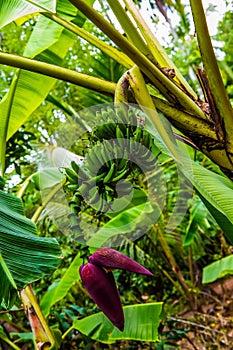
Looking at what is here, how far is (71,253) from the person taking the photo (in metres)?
2.67

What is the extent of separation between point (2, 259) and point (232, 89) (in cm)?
231

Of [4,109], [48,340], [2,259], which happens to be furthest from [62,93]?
[2,259]

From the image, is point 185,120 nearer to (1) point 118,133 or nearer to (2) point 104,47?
(1) point 118,133

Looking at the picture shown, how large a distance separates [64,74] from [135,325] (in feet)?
2.47

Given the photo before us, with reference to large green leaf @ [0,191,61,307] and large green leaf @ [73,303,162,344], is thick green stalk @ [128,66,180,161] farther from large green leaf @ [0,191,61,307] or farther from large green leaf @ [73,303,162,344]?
large green leaf @ [73,303,162,344]

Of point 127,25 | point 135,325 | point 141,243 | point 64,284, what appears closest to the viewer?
point 127,25

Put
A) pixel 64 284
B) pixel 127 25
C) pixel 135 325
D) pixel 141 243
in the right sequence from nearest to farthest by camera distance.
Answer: pixel 127 25 → pixel 135 325 → pixel 64 284 → pixel 141 243

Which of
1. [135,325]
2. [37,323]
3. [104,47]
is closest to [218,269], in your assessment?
[135,325]

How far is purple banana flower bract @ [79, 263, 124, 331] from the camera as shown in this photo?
602 mm

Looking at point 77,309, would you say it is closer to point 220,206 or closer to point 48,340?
point 48,340

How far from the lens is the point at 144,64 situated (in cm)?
71

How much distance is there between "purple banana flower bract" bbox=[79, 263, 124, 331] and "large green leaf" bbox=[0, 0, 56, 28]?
0.62m

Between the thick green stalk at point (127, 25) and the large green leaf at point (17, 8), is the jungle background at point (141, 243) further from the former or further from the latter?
the thick green stalk at point (127, 25)

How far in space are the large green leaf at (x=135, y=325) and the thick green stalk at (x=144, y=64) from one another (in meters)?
0.64
